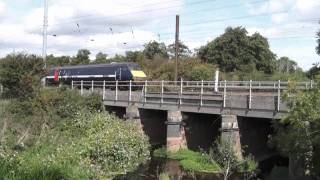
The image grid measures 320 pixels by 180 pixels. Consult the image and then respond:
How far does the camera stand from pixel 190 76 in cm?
6112

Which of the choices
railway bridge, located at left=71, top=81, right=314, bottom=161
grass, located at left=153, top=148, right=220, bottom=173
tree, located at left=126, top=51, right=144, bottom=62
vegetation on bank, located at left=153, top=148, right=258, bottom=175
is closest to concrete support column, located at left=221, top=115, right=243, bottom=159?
railway bridge, located at left=71, top=81, right=314, bottom=161

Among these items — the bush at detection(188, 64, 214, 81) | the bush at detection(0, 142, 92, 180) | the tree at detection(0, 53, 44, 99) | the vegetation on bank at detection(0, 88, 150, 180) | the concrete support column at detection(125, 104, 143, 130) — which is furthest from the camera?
the bush at detection(188, 64, 214, 81)

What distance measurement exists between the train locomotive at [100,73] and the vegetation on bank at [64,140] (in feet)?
37.3

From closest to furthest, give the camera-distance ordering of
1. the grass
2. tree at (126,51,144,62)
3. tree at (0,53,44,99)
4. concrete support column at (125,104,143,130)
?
1. the grass
2. concrete support column at (125,104,143,130)
3. tree at (0,53,44,99)
4. tree at (126,51,144,62)

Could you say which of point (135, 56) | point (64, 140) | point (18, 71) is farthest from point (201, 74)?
point (64, 140)

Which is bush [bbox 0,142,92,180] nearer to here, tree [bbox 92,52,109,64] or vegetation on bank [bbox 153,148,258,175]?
vegetation on bank [bbox 153,148,258,175]

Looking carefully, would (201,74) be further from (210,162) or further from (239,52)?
(210,162)

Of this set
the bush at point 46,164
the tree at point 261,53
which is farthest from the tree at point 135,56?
the bush at point 46,164

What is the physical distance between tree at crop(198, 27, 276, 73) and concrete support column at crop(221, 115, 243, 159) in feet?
175

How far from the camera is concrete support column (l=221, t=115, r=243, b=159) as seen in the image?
1113 inches

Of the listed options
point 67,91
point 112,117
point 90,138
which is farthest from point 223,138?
point 67,91

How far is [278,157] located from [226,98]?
4.99 m

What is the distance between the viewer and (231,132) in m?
28.3

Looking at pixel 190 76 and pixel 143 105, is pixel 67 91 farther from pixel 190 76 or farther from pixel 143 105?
pixel 190 76
